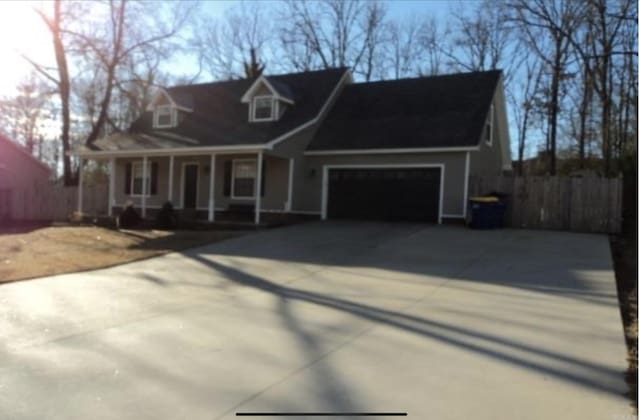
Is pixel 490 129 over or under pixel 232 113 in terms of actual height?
under

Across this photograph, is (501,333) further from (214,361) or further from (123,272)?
(123,272)

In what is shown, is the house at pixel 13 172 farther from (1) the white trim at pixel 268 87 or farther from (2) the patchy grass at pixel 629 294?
(2) the patchy grass at pixel 629 294

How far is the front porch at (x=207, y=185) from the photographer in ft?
62.4

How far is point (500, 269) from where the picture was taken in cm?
983

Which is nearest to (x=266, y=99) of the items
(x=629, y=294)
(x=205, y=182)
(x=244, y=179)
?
(x=244, y=179)

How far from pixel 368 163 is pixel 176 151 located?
7163 mm

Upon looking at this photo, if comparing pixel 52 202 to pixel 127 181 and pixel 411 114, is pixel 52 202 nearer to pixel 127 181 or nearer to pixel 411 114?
pixel 127 181

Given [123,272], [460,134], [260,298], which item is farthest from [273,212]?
[260,298]

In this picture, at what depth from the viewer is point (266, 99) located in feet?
67.6

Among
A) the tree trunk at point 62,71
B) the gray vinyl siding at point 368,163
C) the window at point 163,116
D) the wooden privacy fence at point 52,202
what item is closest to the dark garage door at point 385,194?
the gray vinyl siding at point 368,163

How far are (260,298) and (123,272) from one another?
365cm

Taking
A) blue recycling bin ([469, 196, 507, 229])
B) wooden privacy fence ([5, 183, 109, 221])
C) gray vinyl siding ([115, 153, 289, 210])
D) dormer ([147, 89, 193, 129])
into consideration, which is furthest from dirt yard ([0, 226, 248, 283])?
dormer ([147, 89, 193, 129])

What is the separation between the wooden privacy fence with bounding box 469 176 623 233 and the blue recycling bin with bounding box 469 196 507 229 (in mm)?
945

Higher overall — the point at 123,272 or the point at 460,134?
the point at 460,134
